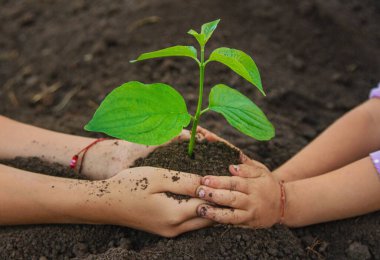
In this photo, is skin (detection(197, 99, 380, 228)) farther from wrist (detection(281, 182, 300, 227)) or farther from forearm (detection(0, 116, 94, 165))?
forearm (detection(0, 116, 94, 165))

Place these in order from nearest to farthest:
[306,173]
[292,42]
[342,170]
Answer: [342,170] → [306,173] → [292,42]

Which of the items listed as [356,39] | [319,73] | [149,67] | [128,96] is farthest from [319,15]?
[128,96]

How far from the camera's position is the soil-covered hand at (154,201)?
1.37 metres

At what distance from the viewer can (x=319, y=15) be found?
8.59 feet

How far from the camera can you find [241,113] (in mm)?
1360

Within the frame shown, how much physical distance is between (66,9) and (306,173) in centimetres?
172

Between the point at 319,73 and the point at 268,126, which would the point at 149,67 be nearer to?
the point at 319,73

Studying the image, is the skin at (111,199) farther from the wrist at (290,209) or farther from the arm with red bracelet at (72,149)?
the wrist at (290,209)

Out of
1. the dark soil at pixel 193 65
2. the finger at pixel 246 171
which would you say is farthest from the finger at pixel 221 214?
the dark soil at pixel 193 65

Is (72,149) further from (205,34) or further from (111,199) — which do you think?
(205,34)

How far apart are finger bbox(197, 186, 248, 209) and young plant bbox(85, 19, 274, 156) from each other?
0.56 ft

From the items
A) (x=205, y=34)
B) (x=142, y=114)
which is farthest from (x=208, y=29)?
(x=142, y=114)

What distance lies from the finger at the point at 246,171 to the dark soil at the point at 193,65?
0.29 m

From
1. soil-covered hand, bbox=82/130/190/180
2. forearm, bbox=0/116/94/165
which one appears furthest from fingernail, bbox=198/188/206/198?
forearm, bbox=0/116/94/165
